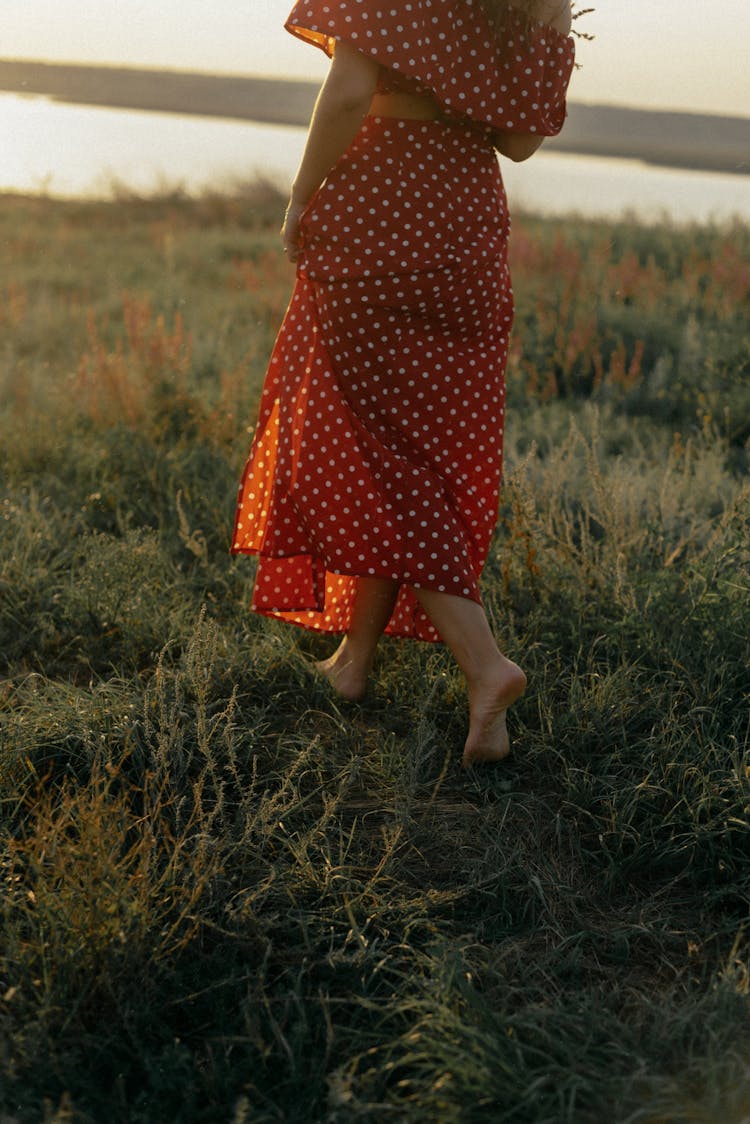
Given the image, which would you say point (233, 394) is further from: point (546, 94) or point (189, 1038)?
point (189, 1038)

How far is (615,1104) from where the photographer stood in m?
1.67

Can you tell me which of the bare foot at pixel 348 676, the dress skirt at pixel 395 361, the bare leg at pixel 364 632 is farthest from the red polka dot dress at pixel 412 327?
the bare foot at pixel 348 676

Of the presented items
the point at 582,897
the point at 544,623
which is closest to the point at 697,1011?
the point at 582,897

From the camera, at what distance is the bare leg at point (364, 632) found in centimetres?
293

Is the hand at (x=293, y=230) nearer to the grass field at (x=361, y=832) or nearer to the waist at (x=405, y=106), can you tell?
the waist at (x=405, y=106)

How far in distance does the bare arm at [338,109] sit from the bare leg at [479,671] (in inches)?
40.7

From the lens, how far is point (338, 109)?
7.91 ft

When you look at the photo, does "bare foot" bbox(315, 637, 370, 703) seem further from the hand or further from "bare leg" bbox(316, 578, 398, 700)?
the hand

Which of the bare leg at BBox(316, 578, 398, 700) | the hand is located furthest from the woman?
the bare leg at BBox(316, 578, 398, 700)

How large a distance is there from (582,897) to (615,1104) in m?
0.59

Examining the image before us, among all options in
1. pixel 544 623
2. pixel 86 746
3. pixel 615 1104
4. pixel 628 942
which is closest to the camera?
pixel 615 1104

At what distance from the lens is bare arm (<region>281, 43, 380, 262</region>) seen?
7.84ft

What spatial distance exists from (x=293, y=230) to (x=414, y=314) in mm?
357

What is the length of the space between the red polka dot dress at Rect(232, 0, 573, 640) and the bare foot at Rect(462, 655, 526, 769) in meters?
0.21
